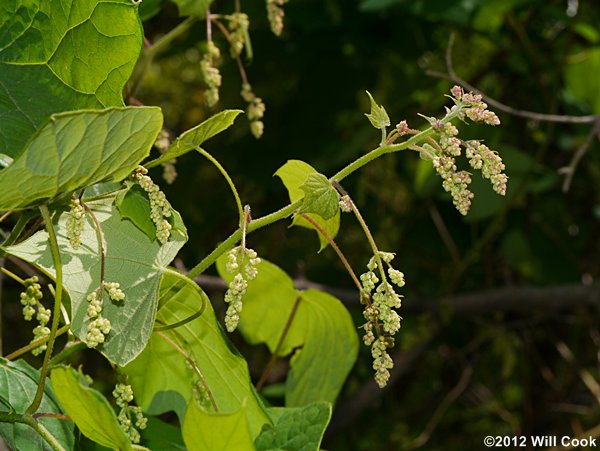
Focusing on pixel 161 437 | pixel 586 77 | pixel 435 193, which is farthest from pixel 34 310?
pixel 586 77

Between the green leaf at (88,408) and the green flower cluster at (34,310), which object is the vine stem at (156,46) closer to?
the green flower cluster at (34,310)

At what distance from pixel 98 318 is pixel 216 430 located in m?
0.11

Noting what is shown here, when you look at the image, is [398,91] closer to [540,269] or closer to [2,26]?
[540,269]

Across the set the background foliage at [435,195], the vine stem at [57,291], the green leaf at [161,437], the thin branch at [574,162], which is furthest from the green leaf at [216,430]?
the background foliage at [435,195]

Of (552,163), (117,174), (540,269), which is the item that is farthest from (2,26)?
(552,163)

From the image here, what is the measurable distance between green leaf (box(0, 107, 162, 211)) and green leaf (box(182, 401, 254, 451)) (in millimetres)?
164

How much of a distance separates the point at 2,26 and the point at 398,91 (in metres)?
1.54

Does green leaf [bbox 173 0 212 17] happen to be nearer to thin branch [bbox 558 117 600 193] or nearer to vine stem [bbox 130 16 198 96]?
vine stem [bbox 130 16 198 96]

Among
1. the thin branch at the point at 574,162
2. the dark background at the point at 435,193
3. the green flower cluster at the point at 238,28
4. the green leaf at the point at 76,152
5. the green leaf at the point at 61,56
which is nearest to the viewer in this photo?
the green leaf at the point at 76,152

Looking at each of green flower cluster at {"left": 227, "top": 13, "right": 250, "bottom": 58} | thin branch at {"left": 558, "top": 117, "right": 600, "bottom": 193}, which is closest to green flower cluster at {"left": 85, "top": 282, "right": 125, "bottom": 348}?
green flower cluster at {"left": 227, "top": 13, "right": 250, "bottom": 58}

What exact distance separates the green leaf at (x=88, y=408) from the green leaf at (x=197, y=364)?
13 centimetres

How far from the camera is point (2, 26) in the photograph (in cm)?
68

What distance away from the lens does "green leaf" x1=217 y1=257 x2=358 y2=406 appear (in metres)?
0.99

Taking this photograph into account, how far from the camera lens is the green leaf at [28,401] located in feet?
2.37
